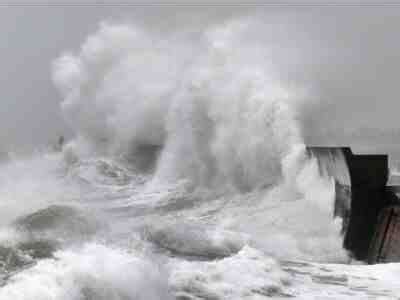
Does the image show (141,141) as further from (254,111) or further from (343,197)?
(343,197)

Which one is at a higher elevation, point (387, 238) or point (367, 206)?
point (367, 206)

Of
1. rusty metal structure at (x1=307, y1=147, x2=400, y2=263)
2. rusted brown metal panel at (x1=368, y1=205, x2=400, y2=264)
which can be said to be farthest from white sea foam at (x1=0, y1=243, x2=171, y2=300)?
rusty metal structure at (x1=307, y1=147, x2=400, y2=263)

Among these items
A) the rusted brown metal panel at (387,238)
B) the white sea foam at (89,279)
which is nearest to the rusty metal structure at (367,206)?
the rusted brown metal panel at (387,238)

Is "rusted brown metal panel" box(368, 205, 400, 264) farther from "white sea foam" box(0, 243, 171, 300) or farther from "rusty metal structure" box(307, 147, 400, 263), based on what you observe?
"white sea foam" box(0, 243, 171, 300)

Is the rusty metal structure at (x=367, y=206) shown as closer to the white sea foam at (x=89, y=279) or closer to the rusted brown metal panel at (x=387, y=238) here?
the rusted brown metal panel at (x=387, y=238)

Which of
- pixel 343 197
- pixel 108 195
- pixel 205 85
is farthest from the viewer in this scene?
pixel 205 85

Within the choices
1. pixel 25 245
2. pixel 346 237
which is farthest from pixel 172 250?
pixel 346 237

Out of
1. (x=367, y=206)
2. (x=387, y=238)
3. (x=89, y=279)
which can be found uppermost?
(x=367, y=206)

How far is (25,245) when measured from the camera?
7.19m

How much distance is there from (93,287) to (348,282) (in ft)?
14.2

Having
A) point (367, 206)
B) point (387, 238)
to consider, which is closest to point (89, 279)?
point (387, 238)

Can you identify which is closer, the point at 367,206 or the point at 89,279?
the point at 89,279

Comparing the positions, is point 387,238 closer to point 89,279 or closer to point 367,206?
point 367,206

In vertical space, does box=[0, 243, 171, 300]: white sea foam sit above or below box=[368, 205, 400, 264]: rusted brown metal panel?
above
